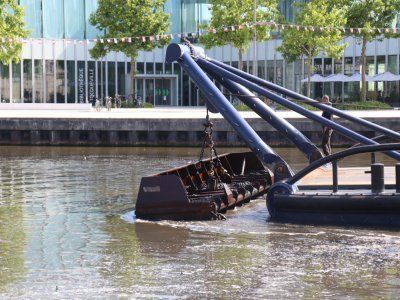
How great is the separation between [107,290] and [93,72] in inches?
2559

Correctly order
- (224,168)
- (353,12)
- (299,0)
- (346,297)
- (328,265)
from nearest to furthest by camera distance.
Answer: (346,297), (328,265), (224,168), (353,12), (299,0)

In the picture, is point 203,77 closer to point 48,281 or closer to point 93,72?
point 48,281

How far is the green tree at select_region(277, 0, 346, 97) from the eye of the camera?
60281 millimetres

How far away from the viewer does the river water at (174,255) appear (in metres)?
12.3

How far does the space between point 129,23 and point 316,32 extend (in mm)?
12787

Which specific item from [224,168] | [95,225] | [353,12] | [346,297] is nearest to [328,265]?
[346,297]

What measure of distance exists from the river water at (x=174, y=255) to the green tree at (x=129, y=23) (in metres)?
43.4

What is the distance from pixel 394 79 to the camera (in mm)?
66625

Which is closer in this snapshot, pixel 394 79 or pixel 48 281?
pixel 48 281

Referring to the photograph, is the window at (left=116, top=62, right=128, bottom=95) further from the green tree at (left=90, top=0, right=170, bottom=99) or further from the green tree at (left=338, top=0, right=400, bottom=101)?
the green tree at (left=338, top=0, right=400, bottom=101)

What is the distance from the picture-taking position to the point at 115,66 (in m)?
77.6

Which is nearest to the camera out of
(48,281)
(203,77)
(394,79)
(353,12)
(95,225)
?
(48,281)

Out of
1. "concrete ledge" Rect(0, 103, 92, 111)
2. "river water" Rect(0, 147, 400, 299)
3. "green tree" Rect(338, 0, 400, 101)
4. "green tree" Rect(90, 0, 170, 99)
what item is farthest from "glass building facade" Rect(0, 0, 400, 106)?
"river water" Rect(0, 147, 400, 299)

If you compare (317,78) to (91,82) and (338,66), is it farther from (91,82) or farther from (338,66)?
(91,82)
